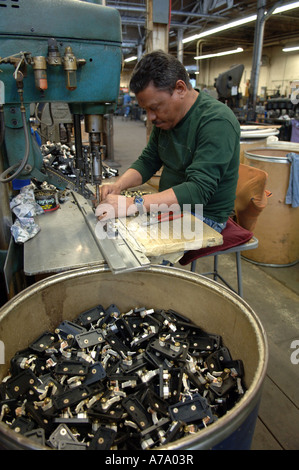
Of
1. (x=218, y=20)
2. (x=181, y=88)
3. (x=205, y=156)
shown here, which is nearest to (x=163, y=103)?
(x=181, y=88)

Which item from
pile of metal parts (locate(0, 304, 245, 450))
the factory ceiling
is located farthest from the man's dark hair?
the factory ceiling

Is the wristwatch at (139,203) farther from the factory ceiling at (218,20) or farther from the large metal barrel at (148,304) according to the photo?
the factory ceiling at (218,20)

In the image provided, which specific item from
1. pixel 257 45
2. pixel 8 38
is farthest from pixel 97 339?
pixel 257 45

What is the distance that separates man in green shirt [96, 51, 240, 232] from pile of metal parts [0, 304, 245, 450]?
18.9 inches

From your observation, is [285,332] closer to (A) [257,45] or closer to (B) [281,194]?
(B) [281,194]

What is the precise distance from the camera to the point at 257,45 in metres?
6.50

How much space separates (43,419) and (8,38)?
1059mm

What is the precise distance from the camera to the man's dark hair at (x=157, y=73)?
4.10 feet

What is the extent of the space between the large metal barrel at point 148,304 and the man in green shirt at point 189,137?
1.11 ft

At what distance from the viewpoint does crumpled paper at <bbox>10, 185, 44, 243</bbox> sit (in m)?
1.25

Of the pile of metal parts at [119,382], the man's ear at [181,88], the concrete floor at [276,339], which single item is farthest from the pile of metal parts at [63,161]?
the concrete floor at [276,339]

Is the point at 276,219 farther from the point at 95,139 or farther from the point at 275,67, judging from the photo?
the point at 275,67

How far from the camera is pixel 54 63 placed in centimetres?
97
